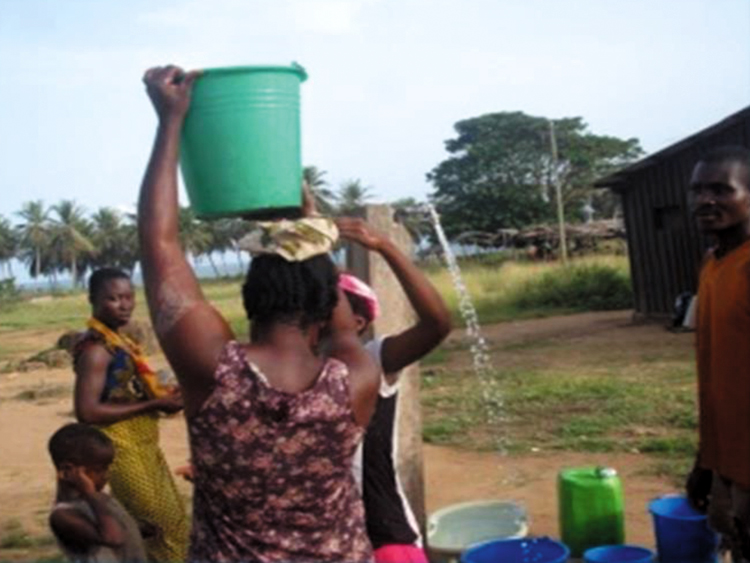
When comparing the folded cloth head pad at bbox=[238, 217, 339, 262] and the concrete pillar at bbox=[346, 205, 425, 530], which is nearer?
the folded cloth head pad at bbox=[238, 217, 339, 262]

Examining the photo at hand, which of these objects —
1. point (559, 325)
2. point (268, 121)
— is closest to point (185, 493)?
point (268, 121)

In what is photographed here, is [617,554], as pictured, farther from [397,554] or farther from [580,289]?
[580,289]

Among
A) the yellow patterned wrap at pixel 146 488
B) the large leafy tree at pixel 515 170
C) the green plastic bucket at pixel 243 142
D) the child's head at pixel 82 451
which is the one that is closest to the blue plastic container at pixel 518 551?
the yellow patterned wrap at pixel 146 488

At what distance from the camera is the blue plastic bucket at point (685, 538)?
3717 mm

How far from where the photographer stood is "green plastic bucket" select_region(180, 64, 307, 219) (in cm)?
208

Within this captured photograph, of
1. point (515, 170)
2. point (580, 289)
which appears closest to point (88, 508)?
point (580, 289)

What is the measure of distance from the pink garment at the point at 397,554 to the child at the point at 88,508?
85cm

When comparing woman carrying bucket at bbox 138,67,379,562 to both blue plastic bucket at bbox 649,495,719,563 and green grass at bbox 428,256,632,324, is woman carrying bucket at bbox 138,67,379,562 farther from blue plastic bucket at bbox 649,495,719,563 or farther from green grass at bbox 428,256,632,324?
green grass at bbox 428,256,632,324

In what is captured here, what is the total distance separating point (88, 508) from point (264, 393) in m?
1.52

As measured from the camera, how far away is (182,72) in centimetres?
190

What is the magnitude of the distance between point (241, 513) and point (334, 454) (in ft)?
0.61

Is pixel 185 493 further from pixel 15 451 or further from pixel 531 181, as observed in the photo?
pixel 531 181

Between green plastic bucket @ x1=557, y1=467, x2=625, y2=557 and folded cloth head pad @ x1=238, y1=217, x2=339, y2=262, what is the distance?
2.69 meters

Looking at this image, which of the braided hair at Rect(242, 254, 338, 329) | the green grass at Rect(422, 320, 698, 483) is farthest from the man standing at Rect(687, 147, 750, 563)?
the green grass at Rect(422, 320, 698, 483)
